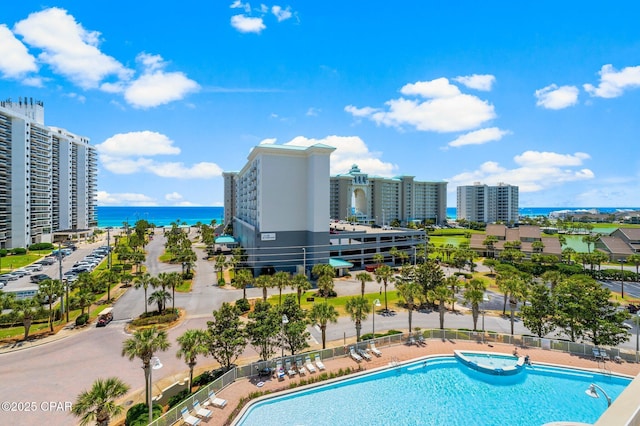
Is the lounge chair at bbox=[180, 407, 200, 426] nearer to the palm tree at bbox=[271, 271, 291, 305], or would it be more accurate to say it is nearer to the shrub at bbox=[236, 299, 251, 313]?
the palm tree at bbox=[271, 271, 291, 305]

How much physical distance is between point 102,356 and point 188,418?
14.8 m

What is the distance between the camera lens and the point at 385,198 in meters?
170

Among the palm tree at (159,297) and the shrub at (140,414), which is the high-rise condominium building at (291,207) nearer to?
the palm tree at (159,297)

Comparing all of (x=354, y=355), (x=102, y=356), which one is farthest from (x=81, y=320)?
(x=354, y=355)

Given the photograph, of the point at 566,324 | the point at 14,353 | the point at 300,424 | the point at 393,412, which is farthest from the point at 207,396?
the point at 566,324

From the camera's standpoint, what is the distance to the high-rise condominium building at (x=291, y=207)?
59.6 meters

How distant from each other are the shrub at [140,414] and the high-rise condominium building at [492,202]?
200 m

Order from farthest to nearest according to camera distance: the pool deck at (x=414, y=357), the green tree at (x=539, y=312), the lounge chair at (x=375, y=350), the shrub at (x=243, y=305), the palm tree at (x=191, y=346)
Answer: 1. the shrub at (x=243, y=305)
2. the green tree at (x=539, y=312)
3. the lounge chair at (x=375, y=350)
4. the pool deck at (x=414, y=357)
5. the palm tree at (x=191, y=346)

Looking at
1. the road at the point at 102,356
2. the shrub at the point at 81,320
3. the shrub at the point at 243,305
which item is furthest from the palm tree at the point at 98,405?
the shrub at the point at 243,305

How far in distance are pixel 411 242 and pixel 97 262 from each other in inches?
2884

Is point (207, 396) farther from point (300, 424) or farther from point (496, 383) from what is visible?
point (496, 383)

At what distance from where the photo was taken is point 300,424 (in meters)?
20.2

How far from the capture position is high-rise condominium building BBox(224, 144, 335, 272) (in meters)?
59.6

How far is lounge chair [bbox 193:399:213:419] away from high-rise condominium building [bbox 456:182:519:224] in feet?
651
